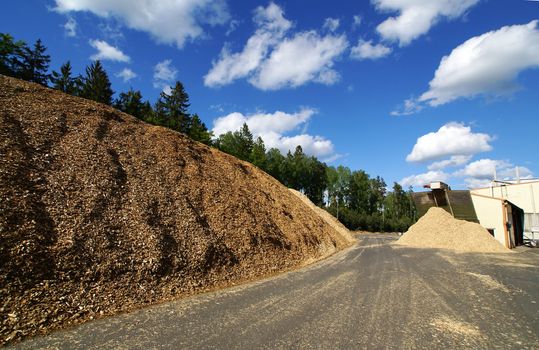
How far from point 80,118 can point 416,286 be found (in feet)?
55.4

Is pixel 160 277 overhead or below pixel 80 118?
below

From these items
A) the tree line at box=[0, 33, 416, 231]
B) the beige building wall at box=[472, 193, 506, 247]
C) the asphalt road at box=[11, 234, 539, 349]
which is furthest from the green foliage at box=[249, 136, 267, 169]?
the asphalt road at box=[11, 234, 539, 349]

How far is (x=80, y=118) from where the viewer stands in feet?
52.1

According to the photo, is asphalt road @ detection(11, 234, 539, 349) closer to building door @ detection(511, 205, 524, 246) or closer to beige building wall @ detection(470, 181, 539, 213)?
building door @ detection(511, 205, 524, 246)

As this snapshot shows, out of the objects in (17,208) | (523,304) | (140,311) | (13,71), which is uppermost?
(13,71)

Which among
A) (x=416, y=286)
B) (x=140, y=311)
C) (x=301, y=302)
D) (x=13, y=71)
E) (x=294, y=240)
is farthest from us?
(x=13, y=71)

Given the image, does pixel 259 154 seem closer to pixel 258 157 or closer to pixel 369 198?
pixel 258 157

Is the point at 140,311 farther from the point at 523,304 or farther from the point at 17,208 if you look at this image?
the point at 523,304

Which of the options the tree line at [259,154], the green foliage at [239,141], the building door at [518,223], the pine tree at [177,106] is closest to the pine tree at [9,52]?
the tree line at [259,154]

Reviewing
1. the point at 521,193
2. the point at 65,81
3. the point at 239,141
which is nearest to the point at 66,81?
the point at 65,81

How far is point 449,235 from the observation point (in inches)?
1133

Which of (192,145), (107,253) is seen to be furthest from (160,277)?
(192,145)

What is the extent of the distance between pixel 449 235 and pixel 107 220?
28749 mm

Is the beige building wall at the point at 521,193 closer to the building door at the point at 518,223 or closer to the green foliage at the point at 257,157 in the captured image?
the building door at the point at 518,223
